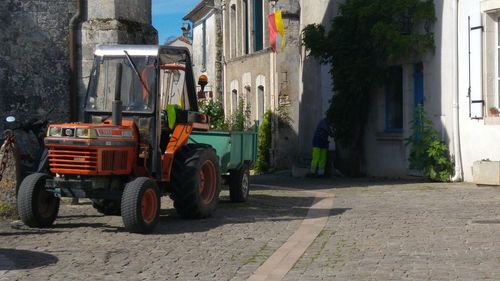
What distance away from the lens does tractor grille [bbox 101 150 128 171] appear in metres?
9.98

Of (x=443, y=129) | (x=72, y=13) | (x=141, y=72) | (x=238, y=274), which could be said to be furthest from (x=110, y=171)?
(x=443, y=129)

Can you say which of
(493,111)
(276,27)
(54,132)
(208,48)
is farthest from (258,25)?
(54,132)

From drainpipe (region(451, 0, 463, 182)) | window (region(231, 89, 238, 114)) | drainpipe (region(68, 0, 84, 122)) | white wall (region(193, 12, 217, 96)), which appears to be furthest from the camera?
white wall (region(193, 12, 217, 96))

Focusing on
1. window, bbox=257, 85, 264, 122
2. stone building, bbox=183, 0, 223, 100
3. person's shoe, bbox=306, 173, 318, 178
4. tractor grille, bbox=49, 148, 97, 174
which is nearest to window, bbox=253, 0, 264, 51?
window, bbox=257, 85, 264, 122

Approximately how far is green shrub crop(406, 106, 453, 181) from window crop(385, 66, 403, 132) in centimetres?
144

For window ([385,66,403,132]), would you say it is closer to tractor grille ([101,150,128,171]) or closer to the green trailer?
the green trailer

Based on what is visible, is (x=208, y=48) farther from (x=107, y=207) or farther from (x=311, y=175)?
(x=107, y=207)

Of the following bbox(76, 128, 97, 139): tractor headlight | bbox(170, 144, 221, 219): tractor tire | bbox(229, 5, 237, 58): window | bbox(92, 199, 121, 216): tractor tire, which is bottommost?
bbox(92, 199, 121, 216): tractor tire

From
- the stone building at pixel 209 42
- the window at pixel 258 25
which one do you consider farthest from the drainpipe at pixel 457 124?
the stone building at pixel 209 42

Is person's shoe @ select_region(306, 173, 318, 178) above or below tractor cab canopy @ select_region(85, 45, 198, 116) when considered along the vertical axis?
below

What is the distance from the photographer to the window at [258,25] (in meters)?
26.5

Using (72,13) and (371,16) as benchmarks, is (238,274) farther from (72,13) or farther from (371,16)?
(371,16)

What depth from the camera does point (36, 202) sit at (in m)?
10.3

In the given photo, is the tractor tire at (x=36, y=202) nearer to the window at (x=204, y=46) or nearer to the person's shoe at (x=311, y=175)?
the person's shoe at (x=311, y=175)
